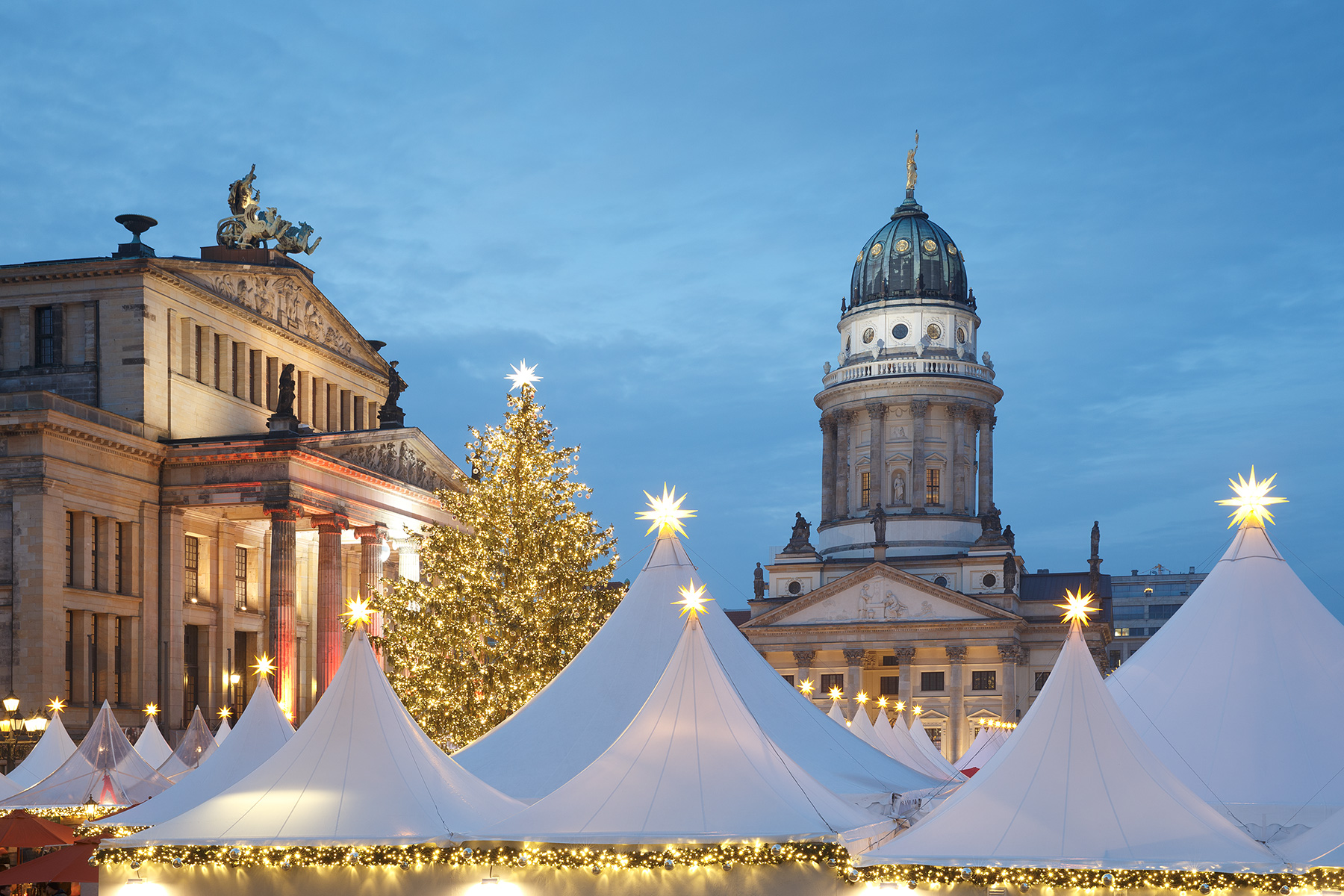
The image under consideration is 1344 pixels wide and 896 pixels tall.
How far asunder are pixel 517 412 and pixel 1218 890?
22.2m

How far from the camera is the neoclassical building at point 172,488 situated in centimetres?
4956

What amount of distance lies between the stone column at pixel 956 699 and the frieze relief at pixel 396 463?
39.5 meters

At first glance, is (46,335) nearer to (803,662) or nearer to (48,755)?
(48,755)

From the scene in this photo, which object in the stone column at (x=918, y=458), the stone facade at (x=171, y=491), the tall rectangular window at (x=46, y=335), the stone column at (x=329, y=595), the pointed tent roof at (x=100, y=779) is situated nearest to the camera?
the pointed tent roof at (x=100, y=779)

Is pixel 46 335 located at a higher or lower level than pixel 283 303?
lower

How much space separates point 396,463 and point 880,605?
41.6 meters

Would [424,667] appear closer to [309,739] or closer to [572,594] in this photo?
[572,594]

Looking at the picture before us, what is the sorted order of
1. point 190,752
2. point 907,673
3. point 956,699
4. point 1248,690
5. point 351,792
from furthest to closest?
point 907,673 < point 956,699 < point 190,752 < point 1248,690 < point 351,792

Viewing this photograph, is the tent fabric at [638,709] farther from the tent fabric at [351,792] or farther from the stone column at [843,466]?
the stone column at [843,466]

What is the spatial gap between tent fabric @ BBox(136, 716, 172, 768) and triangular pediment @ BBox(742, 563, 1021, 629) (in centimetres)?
5560

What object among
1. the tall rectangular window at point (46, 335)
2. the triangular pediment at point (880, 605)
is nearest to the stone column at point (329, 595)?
the tall rectangular window at point (46, 335)

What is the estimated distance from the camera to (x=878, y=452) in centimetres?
10400

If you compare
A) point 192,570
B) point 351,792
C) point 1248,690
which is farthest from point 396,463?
point 1248,690

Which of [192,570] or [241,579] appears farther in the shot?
[241,579]
